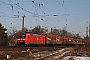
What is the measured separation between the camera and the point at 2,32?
224 feet

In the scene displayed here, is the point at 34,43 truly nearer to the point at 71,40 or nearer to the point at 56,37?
the point at 56,37

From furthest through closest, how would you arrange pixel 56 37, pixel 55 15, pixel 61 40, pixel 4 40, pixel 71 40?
1. pixel 71 40
2. pixel 4 40
3. pixel 61 40
4. pixel 56 37
5. pixel 55 15

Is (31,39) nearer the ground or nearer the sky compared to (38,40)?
nearer the sky

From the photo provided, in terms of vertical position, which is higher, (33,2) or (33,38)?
(33,2)

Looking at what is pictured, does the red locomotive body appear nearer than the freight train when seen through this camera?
Yes

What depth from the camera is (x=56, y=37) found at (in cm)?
5753

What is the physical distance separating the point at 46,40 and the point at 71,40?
20.1 metres

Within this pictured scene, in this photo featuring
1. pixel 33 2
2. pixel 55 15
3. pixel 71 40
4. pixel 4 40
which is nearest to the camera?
pixel 33 2

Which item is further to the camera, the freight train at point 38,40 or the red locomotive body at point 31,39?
the freight train at point 38,40

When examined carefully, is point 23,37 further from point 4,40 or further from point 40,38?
point 4,40

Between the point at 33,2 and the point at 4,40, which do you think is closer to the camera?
the point at 33,2

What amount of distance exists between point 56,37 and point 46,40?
16.0 feet

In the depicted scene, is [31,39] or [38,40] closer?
[31,39]

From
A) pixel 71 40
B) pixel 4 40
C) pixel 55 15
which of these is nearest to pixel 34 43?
pixel 55 15
